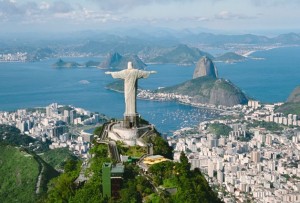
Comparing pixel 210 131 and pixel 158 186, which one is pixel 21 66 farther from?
pixel 158 186

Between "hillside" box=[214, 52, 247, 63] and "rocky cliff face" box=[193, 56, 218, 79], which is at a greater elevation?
"hillside" box=[214, 52, 247, 63]

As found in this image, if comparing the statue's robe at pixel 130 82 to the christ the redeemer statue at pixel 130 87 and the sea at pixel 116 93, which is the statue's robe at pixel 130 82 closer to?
the christ the redeemer statue at pixel 130 87

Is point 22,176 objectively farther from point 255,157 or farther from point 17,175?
point 255,157

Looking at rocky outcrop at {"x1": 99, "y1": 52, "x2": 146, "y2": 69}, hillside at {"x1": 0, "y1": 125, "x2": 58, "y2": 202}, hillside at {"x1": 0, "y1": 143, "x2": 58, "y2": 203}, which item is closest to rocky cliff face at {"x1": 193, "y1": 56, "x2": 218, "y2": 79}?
rocky outcrop at {"x1": 99, "y1": 52, "x2": 146, "y2": 69}

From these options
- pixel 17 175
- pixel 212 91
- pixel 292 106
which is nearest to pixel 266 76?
pixel 212 91

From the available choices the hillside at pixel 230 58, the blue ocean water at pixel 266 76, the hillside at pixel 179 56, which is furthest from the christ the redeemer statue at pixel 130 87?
the hillside at pixel 230 58

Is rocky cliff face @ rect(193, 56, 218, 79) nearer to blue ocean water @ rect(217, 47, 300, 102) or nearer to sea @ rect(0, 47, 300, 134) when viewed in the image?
sea @ rect(0, 47, 300, 134)
